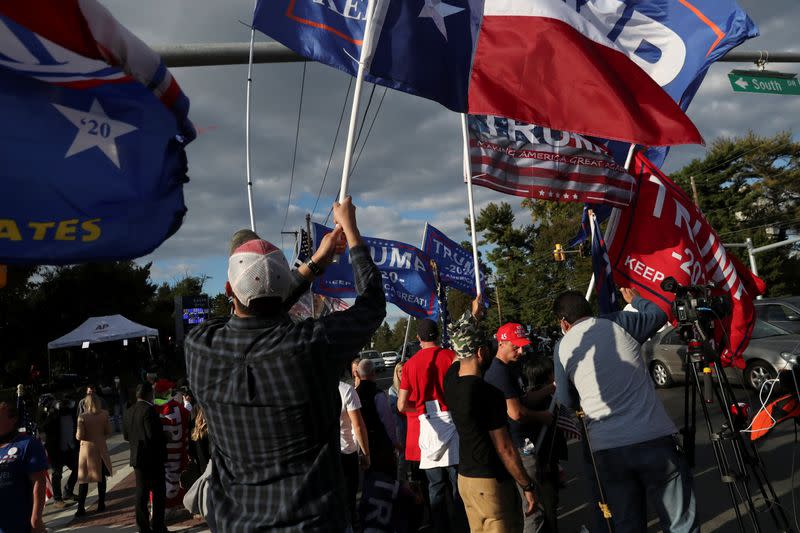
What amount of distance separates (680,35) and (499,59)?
2266 millimetres

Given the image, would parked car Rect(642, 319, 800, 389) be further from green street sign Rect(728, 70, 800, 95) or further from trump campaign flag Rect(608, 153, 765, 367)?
trump campaign flag Rect(608, 153, 765, 367)

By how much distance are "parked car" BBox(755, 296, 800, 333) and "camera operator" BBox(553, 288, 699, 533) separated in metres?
9.75

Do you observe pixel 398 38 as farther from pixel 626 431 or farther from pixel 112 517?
pixel 112 517

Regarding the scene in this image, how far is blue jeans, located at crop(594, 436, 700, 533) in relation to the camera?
337 centimetres

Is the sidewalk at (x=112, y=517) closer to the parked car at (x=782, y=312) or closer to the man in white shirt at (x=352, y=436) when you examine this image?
the man in white shirt at (x=352, y=436)

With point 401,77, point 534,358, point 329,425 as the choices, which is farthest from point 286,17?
point 534,358

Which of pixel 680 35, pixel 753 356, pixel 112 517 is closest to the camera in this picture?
pixel 680 35

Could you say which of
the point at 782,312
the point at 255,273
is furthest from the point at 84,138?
the point at 782,312

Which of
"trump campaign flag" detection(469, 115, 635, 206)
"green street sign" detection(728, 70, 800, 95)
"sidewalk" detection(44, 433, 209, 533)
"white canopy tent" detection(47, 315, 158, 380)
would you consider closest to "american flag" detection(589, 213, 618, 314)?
"trump campaign flag" detection(469, 115, 635, 206)

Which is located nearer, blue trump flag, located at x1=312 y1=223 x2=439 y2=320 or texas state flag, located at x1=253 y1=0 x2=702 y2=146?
texas state flag, located at x1=253 y1=0 x2=702 y2=146

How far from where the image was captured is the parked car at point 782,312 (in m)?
11.6

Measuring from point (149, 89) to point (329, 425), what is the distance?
66.0 inches

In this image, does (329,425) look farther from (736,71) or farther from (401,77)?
(736,71)

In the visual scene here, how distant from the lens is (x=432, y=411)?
17.2 ft
